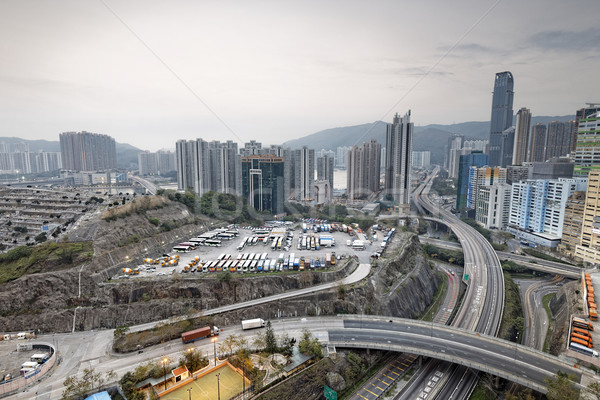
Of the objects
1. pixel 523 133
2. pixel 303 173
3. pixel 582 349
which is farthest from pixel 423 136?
pixel 582 349

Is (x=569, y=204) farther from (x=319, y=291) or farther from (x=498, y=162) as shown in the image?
(x=498, y=162)

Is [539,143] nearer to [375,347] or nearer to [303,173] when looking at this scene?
[303,173]

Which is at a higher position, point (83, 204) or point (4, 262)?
point (83, 204)

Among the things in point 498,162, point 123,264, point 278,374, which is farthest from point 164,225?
point 498,162

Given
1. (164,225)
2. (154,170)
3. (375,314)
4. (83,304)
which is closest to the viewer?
(83,304)

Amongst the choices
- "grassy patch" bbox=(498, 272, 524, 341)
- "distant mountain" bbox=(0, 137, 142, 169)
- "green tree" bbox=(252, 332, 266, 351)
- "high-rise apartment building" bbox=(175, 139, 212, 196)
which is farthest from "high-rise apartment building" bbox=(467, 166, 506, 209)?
"distant mountain" bbox=(0, 137, 142, 169)

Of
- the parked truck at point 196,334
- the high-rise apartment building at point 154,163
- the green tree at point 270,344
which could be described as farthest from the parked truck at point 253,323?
the high-rise apartment building at point 154,163

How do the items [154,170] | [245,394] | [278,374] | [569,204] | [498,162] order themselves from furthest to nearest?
[154,170]
[498,162]
[569,204]
[278,374]
[245,394]
